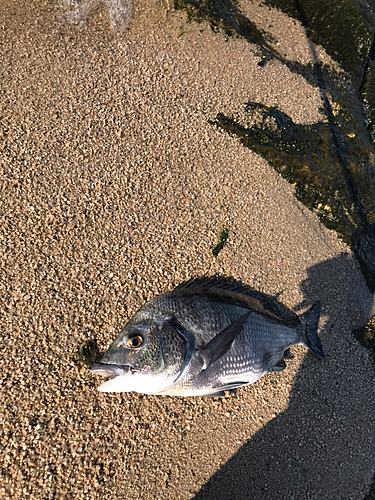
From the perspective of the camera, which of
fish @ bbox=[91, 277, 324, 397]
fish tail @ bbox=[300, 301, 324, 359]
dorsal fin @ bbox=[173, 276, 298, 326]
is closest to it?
fish @ bbox=[91, 277, 324, 397]

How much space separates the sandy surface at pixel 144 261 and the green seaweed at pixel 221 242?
0.23 ft

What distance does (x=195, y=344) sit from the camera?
108 inches

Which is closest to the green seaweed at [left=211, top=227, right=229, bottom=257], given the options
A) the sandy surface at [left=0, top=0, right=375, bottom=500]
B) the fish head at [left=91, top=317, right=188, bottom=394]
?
the sandy surface at [left=0, top=0, right=375, bottom=500]

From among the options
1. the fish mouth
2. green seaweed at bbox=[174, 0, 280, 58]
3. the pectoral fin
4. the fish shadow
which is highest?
green seaweed at bbox=[174, 0, 280, 58]

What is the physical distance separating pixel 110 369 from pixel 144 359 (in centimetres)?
27

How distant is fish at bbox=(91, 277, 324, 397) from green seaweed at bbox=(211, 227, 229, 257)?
0.69m

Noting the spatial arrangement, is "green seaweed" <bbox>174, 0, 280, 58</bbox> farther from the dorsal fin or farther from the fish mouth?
the fish mouth

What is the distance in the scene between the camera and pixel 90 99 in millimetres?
→ 3965

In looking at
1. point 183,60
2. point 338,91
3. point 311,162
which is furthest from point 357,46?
point 183,60

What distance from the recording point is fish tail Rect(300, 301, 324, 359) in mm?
3824

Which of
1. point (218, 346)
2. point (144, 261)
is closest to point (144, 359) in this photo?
point (218, 346)

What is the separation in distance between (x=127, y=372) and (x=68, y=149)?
2.76m

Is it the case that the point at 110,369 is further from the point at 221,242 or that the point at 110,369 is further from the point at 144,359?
the point at 221,242

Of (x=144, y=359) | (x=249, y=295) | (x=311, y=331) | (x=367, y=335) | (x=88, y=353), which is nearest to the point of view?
(x=144, y=359)
